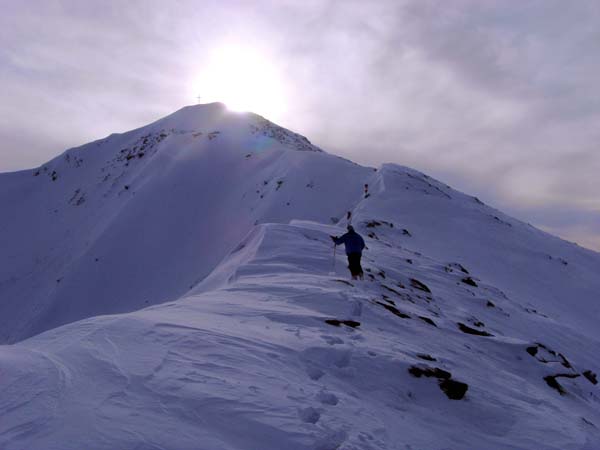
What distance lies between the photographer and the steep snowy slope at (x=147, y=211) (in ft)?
110

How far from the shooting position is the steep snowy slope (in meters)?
33.6

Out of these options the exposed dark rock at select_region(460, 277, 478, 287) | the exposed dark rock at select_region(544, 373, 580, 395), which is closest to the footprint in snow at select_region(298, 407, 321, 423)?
the exposed dark rock at select_region(544, 373, 580, 395)

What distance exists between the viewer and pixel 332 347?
6633mm

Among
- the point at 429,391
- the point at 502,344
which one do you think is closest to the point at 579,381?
the point at 502,344

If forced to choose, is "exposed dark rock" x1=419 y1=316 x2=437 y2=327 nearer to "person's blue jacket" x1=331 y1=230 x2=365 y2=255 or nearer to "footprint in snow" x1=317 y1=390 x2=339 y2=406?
"person's blue jacket" x1=331 y1=230 x2=365 y2=255

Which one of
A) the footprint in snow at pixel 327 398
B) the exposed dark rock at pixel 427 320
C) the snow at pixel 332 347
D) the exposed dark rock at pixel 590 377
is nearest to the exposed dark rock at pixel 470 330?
the snow at pixel 332 347

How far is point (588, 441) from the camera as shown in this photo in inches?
234

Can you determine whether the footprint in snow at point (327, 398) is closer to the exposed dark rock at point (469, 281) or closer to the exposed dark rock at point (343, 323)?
the exposed dark rock at point (343, 323)

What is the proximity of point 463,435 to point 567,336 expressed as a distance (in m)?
11.8

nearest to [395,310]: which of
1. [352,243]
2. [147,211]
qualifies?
[352,243]

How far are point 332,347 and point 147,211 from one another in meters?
37.2

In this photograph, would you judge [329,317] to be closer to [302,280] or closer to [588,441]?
[302,280]

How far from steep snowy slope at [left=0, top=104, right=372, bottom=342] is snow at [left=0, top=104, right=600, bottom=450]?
622 millimetres

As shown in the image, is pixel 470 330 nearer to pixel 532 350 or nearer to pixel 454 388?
pixel 532 350
